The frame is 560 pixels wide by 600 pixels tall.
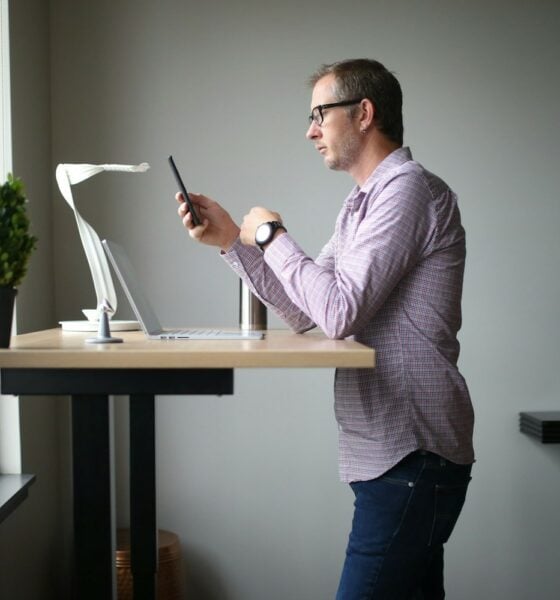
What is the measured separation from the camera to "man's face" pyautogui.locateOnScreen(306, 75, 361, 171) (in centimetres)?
172

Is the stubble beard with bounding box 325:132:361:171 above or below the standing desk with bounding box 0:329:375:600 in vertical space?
above

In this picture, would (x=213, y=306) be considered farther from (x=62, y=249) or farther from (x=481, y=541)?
(x=481, y=541)

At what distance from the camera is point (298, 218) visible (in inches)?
121

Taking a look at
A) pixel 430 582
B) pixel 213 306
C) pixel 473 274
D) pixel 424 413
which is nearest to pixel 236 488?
pixel 213 306

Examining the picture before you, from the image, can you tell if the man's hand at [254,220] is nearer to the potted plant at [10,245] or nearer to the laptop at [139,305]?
the laptop at [139,305]

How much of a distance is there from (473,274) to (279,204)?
0.79m

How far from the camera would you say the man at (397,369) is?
1.45 metres

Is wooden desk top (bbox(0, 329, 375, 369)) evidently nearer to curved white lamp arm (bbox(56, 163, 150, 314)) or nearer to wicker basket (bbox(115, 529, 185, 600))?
curved white lamp arm (bbox(56, 163, 150, 314))

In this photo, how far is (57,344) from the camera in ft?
4.64

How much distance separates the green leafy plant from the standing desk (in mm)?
127

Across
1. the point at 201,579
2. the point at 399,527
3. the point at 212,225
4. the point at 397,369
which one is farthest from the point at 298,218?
the point at 399,527

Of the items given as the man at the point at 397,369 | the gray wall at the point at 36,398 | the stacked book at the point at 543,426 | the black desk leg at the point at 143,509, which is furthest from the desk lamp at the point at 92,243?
the stacked book at the point at 543,426

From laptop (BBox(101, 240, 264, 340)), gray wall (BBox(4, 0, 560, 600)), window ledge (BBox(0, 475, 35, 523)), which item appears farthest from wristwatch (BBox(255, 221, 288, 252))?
gray wall (BBox(4, 0, 560, 600))

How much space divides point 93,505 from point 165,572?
1.53m
